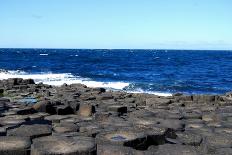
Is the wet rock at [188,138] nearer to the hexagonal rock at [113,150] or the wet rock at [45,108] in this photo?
the hexagonal rock at [113,150]

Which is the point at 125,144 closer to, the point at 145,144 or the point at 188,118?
the point at 145,144

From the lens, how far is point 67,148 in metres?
4.64

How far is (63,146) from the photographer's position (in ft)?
15.5

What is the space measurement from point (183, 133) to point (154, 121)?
84 cm

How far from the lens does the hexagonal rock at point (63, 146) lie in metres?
4.48

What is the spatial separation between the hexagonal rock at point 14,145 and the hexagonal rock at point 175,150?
1762mm

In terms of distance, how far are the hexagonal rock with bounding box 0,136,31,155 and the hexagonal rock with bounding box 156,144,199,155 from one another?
5.78 feet

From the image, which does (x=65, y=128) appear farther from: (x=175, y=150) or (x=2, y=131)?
(x=175, y=150)

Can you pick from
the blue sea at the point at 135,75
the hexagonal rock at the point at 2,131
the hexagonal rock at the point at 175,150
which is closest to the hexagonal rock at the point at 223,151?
the hexagonal rock at the point at 175,150

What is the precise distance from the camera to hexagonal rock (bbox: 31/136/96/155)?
4.48 m

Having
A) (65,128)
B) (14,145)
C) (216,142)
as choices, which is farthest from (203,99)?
(14,145)

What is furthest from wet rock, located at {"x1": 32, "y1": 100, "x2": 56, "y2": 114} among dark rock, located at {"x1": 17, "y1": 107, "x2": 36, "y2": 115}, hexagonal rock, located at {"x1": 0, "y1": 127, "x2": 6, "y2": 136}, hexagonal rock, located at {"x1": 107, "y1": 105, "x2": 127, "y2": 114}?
hexagonal rock, located at {"x1": 0, "y1": 127, "x2": 6, "y2": 136}

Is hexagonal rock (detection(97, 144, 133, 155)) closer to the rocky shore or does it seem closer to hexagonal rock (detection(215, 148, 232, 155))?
the rocky shore

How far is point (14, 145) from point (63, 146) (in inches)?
25.9
